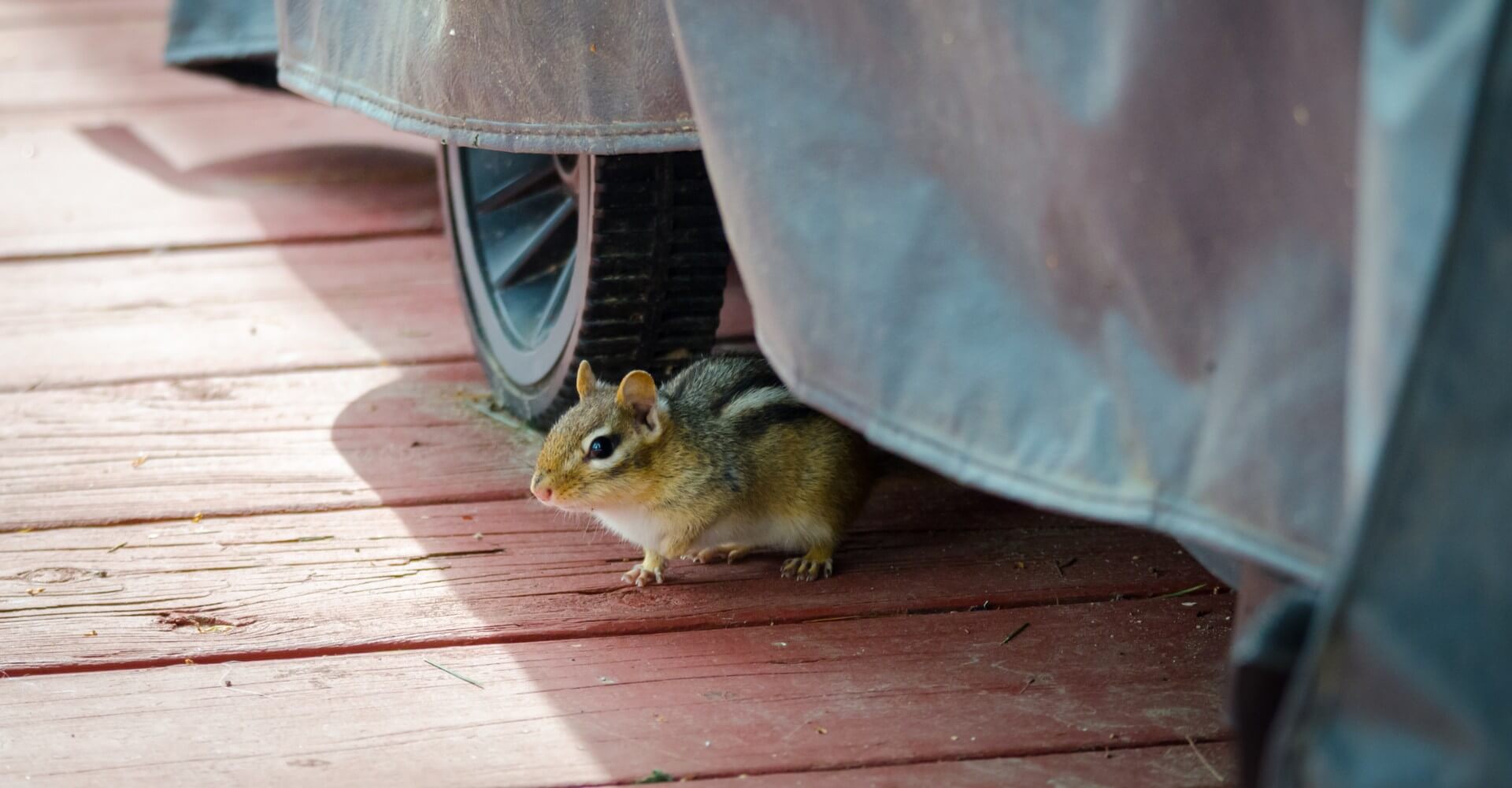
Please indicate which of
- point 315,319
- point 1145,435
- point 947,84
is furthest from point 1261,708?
point 315,319

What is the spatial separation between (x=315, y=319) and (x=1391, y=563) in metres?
2.52

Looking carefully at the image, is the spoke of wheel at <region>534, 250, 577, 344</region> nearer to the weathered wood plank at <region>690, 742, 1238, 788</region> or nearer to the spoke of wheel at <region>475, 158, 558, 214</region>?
the spoke of wheel at <region>475, 158, 558, 214</region>

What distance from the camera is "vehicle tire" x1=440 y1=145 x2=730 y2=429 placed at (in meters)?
2.09

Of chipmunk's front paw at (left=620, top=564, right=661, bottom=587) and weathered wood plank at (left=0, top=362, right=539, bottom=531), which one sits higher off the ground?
chipmunk's front paw at (left=620, top=564, right=661, bottom=587)

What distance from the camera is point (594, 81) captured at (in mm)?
1769

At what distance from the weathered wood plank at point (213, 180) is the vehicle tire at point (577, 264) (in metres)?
1.03

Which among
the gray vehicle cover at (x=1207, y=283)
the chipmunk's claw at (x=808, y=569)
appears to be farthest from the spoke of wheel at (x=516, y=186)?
the gray vehicle cover at (x=1207, y=283)

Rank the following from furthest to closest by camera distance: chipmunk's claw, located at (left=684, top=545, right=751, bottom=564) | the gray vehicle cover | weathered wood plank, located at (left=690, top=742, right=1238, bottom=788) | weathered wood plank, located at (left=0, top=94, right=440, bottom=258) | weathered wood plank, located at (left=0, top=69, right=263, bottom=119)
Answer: weathered wood plank, located at (left=0, top=69, right=263, bottom=119) < weathered wood plank, located at (left=0, top=94, right=440, bottom=258) < chipmunk's claw, located at (left=684, top=545, right=751, bottom=564) < weathered wood plank, located at (left=690, top=742, right=1238, bottom=788) < the gray vehicle cover

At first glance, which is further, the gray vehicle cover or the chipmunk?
the chipmunk

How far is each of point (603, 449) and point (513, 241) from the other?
0.60m

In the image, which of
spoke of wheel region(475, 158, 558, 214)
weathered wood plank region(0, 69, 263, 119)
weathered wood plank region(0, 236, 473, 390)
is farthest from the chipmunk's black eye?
weathered wood plank region(0, 69, 263, 119)

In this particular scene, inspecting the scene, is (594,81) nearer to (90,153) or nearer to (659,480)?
(659,480)

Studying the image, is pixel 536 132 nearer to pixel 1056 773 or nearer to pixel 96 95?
pixel 1056 773

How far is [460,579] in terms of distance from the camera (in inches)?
80.0
